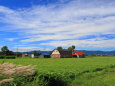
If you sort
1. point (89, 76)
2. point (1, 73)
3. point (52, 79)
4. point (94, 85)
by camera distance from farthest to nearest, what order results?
1. point (89, 76)
2. point (94, 85)
3. point (52, 79)
4. point (1, 73)

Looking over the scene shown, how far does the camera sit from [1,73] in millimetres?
3312

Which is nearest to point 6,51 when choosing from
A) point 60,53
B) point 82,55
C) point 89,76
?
point 60,53

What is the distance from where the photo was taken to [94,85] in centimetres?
610

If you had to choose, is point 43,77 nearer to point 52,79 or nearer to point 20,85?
point 52,79

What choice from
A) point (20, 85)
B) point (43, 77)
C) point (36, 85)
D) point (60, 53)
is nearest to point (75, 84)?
point (43, 77)

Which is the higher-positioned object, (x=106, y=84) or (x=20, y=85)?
(x=20, y=85)

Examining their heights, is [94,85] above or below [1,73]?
below

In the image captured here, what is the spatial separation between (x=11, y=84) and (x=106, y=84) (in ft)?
14.8

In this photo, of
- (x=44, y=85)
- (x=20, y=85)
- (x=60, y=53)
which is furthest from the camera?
(x=60, y=53)

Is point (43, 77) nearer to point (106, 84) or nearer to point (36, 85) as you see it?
point (36, 85)

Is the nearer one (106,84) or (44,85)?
(44,85)

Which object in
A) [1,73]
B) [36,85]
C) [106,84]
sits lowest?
[106,84]

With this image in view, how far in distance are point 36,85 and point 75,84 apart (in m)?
2.42

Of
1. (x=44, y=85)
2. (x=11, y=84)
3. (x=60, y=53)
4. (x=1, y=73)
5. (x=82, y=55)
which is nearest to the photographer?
(x=1, y=73)
